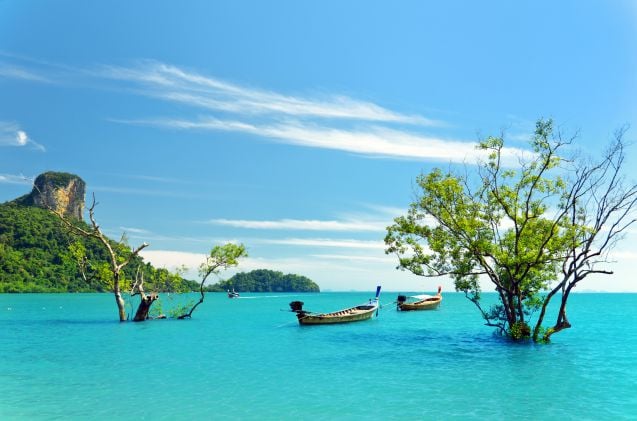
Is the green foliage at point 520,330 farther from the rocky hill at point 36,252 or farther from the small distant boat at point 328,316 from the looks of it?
the rocky hill at point 36,252

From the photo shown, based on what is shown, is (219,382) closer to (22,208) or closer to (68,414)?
(68,414)

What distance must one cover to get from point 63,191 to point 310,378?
609ft

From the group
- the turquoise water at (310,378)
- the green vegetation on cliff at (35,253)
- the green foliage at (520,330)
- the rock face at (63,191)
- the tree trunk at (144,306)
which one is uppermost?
the rock face at (63,191)

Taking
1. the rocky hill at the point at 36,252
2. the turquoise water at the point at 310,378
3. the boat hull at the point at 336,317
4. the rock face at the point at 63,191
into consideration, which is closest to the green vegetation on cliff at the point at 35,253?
the rocky hill at the point at 36,252

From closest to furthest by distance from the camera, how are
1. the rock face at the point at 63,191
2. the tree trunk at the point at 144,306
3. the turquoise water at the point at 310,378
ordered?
the turquoise water at the point at 310,378
the tree trunk at the point at 144,306
the rock face at the point at 63,191

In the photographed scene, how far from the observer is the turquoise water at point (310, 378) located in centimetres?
1405

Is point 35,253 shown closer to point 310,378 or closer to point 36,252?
point 36,252

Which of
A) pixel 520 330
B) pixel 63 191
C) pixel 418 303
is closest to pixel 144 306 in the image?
pixel 520 330

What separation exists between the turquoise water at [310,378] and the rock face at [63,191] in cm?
15815

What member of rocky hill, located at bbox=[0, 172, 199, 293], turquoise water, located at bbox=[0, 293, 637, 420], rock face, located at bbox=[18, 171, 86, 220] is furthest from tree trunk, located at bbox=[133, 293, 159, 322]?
rock face, located at bbox=[18, 171, 86, 220]

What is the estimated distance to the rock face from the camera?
561 ft

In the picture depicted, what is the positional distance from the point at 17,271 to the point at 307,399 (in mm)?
138857

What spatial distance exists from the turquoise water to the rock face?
158 meters

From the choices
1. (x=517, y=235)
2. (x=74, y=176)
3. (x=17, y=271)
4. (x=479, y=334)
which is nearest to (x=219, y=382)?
(x=517, y=235)
